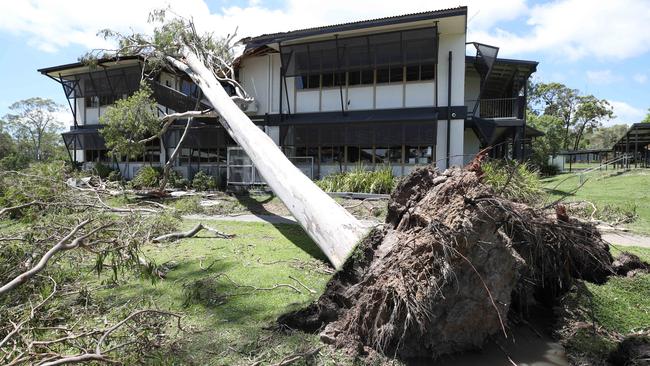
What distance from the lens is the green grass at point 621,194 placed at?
986 cm

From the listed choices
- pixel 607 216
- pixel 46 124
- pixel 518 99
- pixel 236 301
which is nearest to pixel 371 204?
pixel 607 216

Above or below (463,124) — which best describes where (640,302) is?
below

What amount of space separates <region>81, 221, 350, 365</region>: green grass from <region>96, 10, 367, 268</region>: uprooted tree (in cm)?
71

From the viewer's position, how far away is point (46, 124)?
5934 cm

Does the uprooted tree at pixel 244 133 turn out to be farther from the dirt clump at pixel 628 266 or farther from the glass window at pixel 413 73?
the glass window at pixel 413 73

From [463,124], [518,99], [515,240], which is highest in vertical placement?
[518,99]

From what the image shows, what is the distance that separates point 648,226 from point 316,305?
9.07 metres

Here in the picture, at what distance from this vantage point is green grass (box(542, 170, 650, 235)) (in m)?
9.86

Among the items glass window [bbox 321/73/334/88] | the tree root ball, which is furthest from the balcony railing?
the tree root ball

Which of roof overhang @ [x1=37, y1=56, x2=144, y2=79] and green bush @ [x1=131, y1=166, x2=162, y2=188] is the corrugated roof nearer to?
green bush @ [x1=131, y1=166, x2=162, y2=188]

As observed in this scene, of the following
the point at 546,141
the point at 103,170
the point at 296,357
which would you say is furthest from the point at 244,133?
the point at 546,141

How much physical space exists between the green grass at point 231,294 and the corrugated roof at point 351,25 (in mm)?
11074

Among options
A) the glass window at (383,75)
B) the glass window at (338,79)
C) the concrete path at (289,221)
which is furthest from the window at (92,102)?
the glass window at (383,75)

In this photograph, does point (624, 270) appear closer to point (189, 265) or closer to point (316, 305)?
point (316, 305)
